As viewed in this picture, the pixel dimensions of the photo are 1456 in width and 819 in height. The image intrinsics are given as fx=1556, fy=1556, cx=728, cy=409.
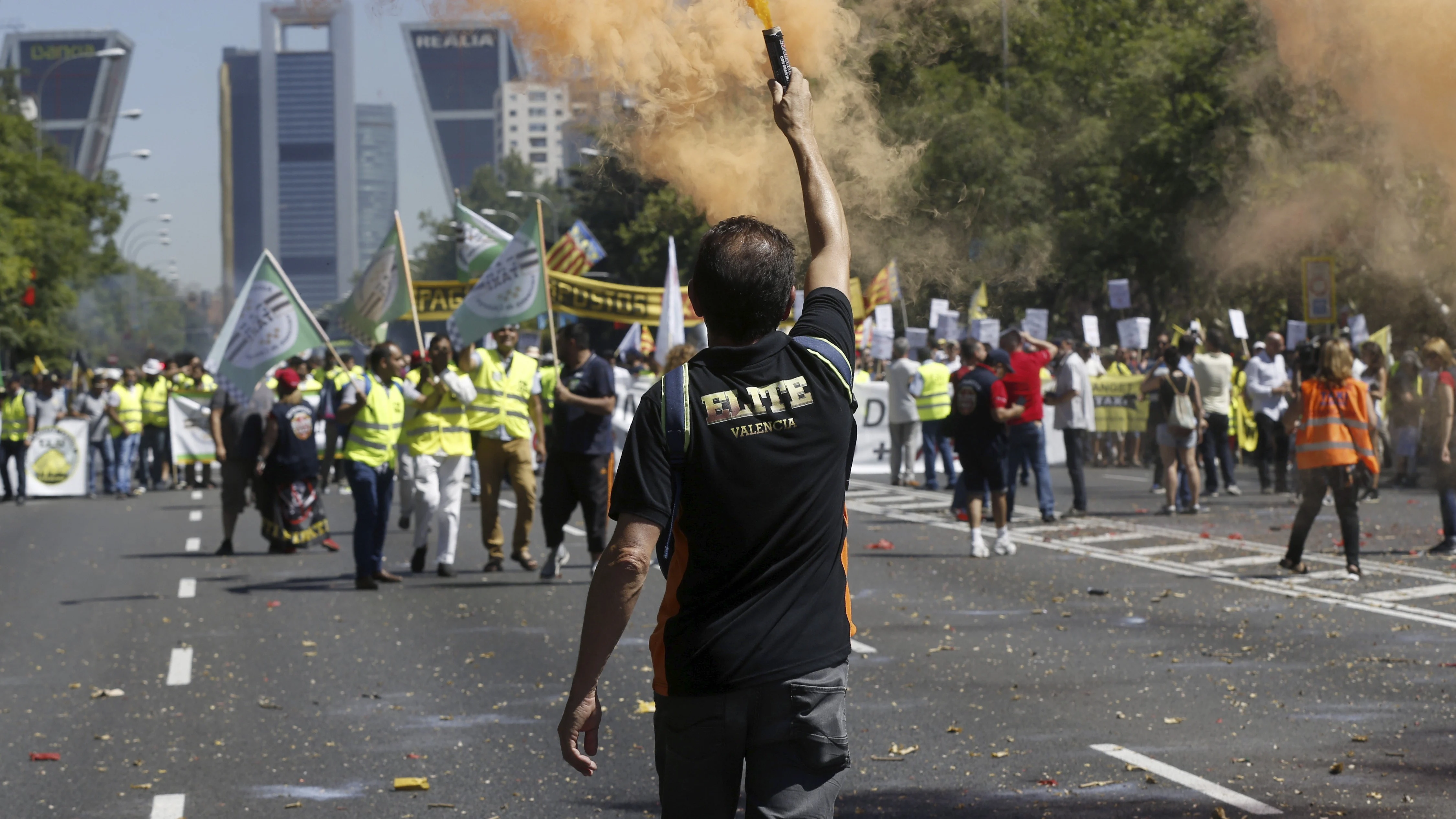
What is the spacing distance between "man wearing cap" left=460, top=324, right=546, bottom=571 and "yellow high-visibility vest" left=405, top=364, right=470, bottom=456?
28cm

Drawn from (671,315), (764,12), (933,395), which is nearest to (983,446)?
(671,315)

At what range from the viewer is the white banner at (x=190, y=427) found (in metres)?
26.2

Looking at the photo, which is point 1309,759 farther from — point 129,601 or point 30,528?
point 30,528

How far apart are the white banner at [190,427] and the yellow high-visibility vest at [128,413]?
616mm

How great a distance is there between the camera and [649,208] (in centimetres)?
1072

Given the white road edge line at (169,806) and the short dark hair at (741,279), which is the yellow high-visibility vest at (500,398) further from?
the short dark hair at (741,279)

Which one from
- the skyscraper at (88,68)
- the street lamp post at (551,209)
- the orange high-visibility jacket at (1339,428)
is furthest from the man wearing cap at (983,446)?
the skyscraper at (88,68)

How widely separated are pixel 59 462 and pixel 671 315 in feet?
47.9

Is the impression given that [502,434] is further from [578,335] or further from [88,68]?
[88,68]

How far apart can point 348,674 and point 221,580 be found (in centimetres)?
500

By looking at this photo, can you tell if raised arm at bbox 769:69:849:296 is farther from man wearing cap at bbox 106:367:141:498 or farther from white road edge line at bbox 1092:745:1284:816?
man wearing cap at bbox 106:367:141:498

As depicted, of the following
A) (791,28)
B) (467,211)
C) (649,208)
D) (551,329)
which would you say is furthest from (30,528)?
(791,28)

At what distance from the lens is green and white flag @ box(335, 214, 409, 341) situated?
14.9 meters

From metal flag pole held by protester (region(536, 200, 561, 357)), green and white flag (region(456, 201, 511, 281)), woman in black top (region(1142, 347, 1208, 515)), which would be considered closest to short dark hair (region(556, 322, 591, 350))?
metal flag pole held by protester (region(536, 200, 561, 357))
